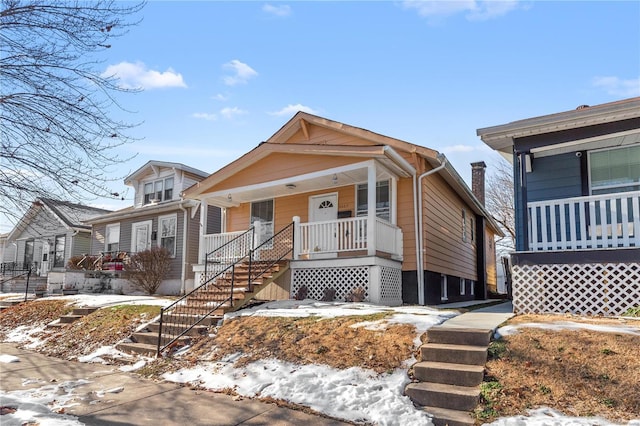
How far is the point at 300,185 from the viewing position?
12711mm

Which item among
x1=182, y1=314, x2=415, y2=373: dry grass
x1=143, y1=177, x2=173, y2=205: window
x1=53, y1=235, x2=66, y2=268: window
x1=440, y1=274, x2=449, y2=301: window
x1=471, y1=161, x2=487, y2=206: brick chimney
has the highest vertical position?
x1=471, y1=161, x2=487, y2=206: brick chimney

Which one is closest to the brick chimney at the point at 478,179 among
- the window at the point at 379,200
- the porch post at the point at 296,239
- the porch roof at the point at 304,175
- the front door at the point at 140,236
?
the window at the point at 379,200

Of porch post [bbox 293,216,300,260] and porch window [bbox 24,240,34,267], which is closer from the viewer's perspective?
porch post [bbox 293,216,300,260]

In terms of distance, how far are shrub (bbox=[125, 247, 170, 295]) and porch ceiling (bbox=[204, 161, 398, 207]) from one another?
4649 mm

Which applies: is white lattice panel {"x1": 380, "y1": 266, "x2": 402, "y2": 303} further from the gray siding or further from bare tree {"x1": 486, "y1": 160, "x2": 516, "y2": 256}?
bare tree {"x1": 486, "y1": 160, "x2": 516, "y2": 256}

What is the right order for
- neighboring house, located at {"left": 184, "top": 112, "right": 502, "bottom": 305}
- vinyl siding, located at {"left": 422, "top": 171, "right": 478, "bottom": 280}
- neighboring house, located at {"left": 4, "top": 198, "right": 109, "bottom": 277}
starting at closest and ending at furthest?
neighboring house, located at {"left": 184, "top": 112, "right": 502, "bottom": 305} → vinyl siding, located at {"left": 422, "top": 171, "right": 478, "bottom": 280} → neighboring house, located at {"left": 4, "top": 198, "right": 109, "bottom": 277}

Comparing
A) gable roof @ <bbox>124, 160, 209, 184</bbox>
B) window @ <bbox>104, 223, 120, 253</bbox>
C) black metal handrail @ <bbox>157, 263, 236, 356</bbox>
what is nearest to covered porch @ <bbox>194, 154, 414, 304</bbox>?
black metal handrail @ <bbox>157, 263, 236, 356</bbox>

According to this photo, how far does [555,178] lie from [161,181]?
17.2m

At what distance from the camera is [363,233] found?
10641mm

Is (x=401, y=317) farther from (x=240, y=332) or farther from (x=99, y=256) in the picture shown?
(x=99, y=256)

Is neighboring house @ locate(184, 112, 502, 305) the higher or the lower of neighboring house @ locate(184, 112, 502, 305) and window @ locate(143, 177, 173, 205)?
the lower

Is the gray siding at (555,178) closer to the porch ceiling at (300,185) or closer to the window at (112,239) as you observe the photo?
the porch ceiling at (300,185)

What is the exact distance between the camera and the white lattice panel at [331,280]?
1029cm

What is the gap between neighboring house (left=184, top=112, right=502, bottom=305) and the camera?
34.7 feet
